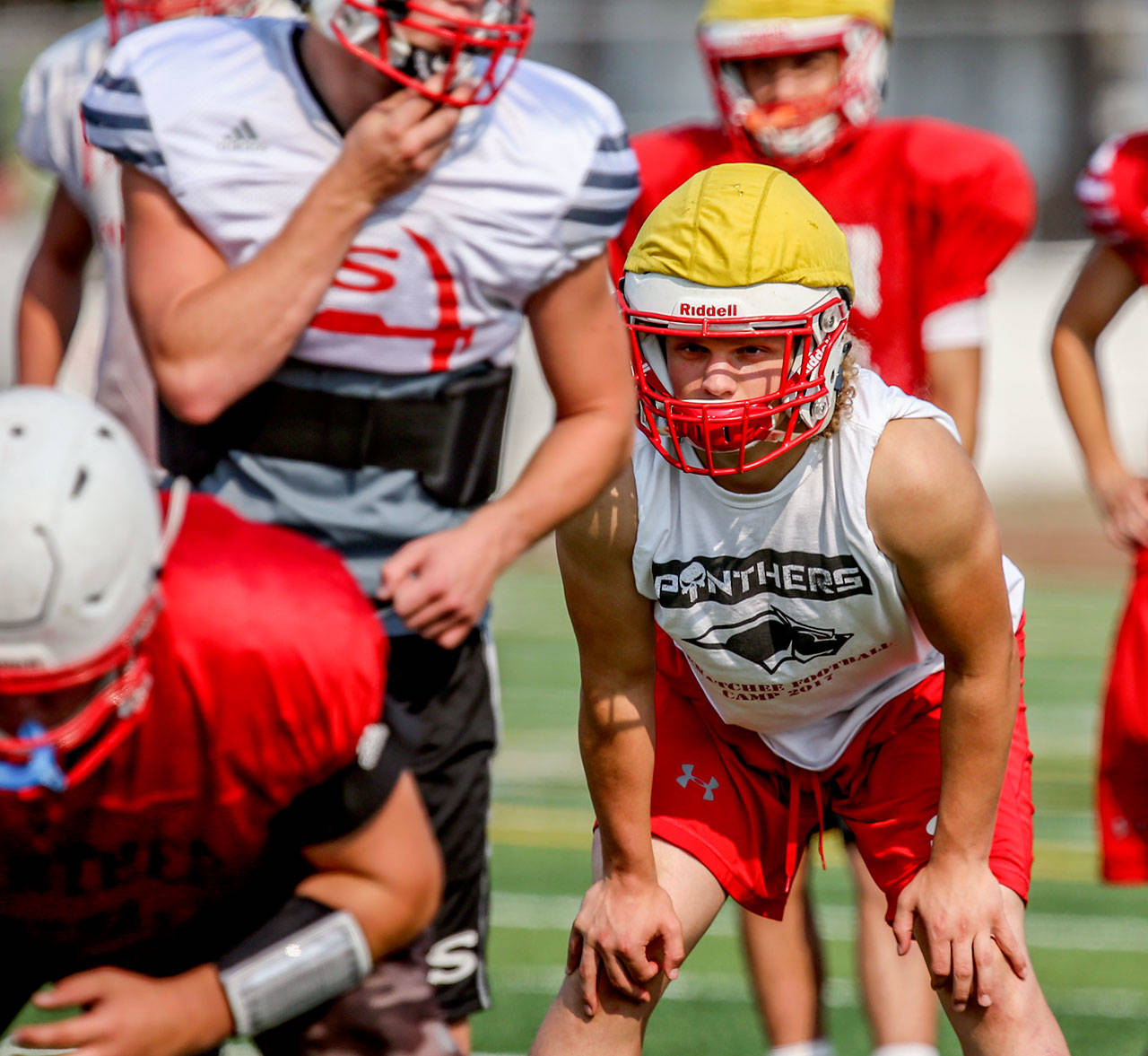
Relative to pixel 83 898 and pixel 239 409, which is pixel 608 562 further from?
pixel 83 898

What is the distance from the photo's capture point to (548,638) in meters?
9.59

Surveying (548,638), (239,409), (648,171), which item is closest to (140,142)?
(239,409)

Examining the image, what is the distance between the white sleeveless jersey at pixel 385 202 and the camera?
9.21 ft

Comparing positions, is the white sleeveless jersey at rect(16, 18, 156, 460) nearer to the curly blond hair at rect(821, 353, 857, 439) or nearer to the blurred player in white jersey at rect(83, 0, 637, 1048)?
the blurred player in white jersey at rect(83, 0, 637, 1048)

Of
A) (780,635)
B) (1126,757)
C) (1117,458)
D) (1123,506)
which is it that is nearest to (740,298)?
(780,635)

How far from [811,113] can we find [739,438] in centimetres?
149

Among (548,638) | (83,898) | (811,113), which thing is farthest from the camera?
(548,638)

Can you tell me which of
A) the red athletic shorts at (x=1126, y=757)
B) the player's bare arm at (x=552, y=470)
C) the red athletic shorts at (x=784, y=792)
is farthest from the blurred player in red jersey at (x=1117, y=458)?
the player's bare arm at (x=552, y=470)

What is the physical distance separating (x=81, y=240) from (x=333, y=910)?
1761 mm

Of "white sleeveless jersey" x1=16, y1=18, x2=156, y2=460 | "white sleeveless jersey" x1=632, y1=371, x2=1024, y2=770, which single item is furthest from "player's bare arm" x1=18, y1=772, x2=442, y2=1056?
"white sleeveless jersey" x1=16, y1=18, x2=156, y2=460

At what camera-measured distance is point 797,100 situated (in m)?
3.78

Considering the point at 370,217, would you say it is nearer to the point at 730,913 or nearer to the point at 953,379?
the point at 953,379

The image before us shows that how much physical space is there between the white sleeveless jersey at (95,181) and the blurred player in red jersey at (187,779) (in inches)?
41.8

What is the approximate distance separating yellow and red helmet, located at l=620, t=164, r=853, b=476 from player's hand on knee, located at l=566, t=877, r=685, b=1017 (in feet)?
2.05
